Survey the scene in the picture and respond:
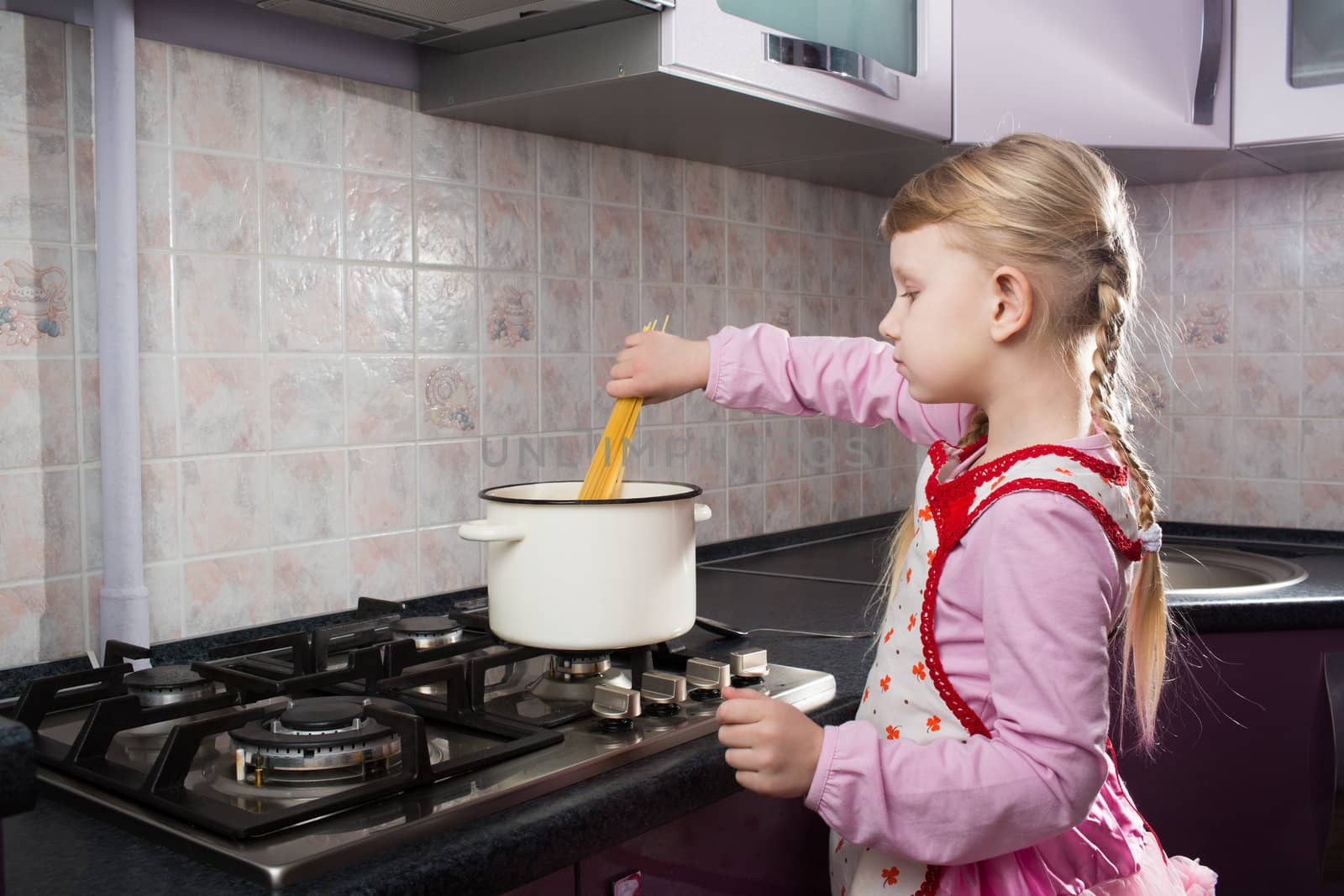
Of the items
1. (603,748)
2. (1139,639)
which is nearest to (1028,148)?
(1139,639)

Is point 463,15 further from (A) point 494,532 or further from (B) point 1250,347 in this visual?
(B) point 1250,347

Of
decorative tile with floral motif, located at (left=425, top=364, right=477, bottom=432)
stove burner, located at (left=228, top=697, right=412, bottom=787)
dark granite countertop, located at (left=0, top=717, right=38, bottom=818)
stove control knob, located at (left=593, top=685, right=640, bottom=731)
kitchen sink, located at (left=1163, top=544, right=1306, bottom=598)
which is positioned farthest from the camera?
kitchen sink, located at (left=1163, top=544, right=1306, bottom=598)

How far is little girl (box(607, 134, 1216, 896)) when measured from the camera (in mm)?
757

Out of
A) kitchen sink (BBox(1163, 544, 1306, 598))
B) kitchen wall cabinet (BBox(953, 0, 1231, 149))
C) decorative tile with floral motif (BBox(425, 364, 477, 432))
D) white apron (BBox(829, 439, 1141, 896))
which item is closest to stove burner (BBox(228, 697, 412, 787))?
white apron (BBox(829, 439, 1141, 896))

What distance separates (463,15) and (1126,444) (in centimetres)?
76

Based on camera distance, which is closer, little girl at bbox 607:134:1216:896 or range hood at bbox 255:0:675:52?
little girl at bbox 607:134:1216:896

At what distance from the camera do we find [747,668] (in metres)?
1.04

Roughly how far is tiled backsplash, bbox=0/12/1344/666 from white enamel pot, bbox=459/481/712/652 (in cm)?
42

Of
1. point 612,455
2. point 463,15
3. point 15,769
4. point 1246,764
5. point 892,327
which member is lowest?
point 1246,764

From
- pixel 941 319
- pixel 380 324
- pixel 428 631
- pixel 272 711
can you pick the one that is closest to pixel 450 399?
pixel 380 324

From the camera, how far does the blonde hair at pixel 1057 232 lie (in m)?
0.83

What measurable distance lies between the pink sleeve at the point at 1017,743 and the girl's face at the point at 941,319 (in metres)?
0.11

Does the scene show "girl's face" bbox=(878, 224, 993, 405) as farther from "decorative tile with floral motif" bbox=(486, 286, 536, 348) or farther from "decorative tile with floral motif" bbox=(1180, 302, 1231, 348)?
"decorative tile with floral motif" bbox=(1180, 302, 1231, 348)

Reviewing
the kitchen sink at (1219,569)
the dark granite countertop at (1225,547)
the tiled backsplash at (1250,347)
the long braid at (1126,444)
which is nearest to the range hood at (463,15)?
the long braid at (1126,444)
